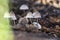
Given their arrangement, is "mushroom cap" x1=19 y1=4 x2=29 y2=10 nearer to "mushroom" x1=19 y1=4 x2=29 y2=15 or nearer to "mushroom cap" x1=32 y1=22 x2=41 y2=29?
"mushroom" x1=19 y1=4 x2=29 y2=15

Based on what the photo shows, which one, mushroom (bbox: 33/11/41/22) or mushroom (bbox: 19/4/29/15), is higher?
mushroom (bbox: 19/4/29/15)

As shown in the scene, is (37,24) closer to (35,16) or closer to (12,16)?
(35,16)

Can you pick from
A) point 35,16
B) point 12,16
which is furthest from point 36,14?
point 12,16

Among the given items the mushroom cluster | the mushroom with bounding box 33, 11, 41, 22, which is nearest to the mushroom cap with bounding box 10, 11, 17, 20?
the mushroom cluster

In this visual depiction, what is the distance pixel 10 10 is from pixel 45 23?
22 centimetres

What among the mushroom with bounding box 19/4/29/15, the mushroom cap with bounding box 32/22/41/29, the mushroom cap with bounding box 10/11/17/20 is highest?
the mushroom with bounding box 19/4/29/15

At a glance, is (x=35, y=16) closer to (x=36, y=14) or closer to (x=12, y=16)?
(x=36, y=14)

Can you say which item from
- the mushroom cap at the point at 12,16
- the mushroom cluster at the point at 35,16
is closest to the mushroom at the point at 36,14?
the mushroom cluster at the point at 35,16

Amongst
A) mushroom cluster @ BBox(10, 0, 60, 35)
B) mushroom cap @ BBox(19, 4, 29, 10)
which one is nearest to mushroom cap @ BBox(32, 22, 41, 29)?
mushroom cluster @ BBox(10, 0, 60, 35)

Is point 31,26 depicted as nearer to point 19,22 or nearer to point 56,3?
point 19,22

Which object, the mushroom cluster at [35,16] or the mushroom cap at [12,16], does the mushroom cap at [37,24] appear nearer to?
the mushroom cluster at [35,16]

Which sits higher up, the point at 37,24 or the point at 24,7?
the point at 24,7

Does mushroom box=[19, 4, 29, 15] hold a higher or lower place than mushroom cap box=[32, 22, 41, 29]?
higher

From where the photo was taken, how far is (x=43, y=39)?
35.3 inches
